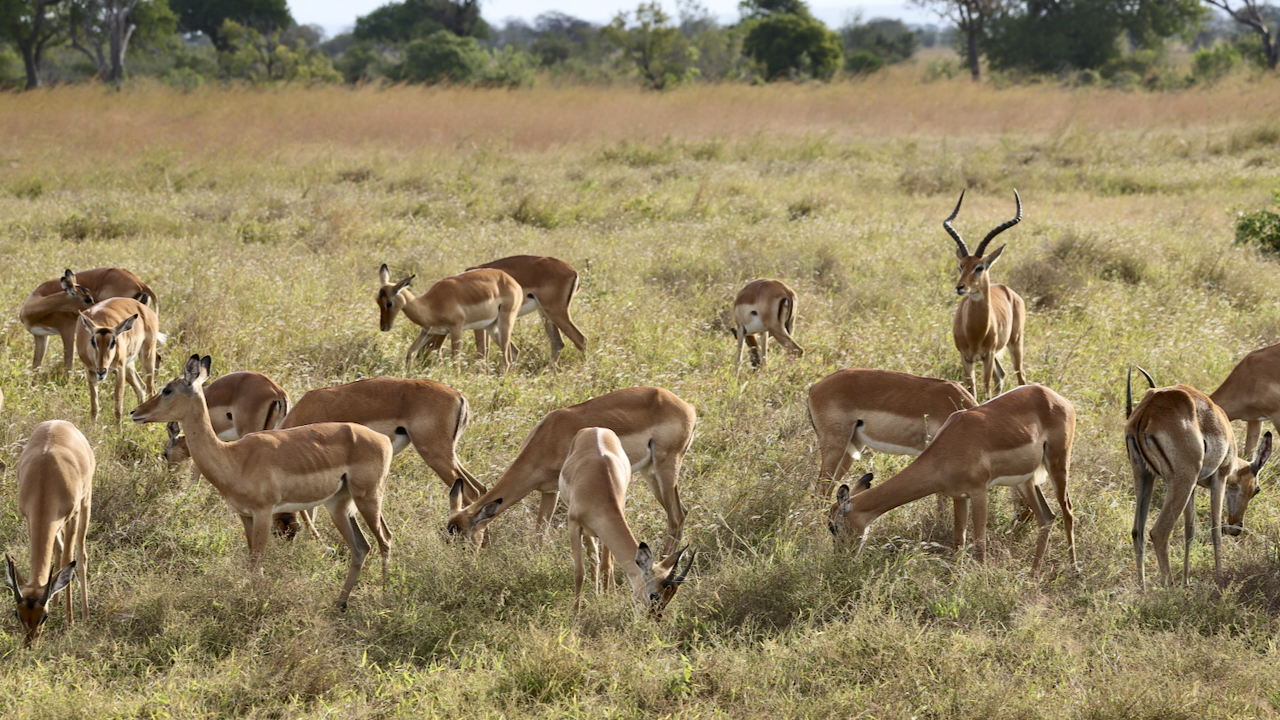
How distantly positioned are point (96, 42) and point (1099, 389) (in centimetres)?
3025

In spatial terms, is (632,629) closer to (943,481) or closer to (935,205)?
(943,481)

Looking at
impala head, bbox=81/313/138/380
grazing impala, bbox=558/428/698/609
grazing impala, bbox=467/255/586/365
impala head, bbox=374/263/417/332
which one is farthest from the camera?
grazing impala, bbox=467/255/586/365

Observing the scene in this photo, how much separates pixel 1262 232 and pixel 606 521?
8.40 metres

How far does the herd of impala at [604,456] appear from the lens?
12.9 ft

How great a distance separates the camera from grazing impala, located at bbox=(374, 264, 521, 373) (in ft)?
22.8

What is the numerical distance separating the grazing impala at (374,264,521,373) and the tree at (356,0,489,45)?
3363 centimetres

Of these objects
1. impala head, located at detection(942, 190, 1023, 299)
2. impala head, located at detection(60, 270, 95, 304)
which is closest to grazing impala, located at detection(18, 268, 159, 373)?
impala head, located at detection(60, 270, 95, 304)

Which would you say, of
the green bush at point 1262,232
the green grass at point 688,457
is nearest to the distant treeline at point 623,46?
the green grass at point 688,457

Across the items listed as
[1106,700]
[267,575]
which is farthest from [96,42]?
[1106,700]

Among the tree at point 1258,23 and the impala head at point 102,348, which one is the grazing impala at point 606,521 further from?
the tree at point 1258,23

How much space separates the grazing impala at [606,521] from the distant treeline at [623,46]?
22.2 m

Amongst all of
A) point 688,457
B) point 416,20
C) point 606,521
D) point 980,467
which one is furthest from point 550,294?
point 416,20

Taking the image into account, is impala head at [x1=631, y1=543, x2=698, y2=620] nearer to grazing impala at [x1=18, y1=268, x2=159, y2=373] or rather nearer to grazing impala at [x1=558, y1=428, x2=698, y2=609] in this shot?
grazing impala at [x1=558, y1=428, x2=698, y2=609]

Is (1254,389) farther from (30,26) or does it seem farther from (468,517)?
(30,26)
